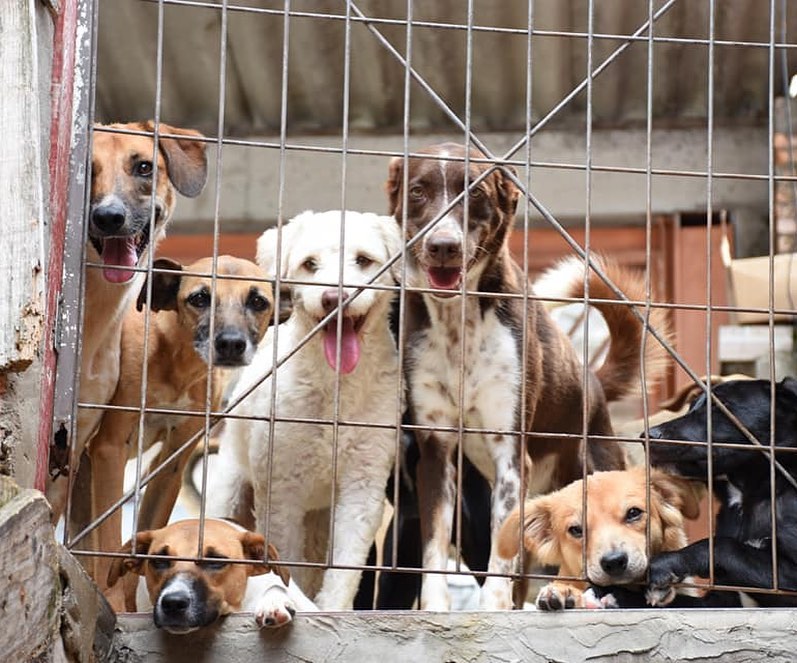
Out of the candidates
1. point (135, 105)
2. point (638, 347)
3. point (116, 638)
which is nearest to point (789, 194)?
point (638, 347)

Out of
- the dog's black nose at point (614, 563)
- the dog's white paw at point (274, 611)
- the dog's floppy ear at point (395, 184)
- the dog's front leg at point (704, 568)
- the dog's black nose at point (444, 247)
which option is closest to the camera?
the dog's white paw at point (274, 611)

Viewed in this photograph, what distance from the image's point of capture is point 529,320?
18.5 feet

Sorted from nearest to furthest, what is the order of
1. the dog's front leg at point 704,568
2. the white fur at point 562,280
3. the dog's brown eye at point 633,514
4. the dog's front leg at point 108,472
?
the dog's front leg at point 704,568 < the dog's brown eye at point 633,514 < the dog's front leg at point 108,472 < the white fur at point 562,280

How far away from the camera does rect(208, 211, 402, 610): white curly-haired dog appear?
17.8 feet

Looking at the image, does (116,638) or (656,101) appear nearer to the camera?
(116,638)

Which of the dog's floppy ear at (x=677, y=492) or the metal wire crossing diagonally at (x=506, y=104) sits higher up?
the metal wire crossing diagonally at (x=506, y=104)

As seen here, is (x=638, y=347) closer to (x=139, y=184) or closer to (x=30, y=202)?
(x=139, y=184)

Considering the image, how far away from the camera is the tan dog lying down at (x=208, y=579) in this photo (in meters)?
A: 4.17

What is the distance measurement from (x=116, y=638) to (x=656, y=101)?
5.44m

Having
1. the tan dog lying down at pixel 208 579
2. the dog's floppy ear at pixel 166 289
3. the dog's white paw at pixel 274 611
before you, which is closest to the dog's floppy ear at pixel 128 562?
the tan dog lying down at pixel 208 579

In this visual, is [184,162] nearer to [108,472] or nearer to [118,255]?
[118,255]

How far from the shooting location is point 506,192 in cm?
550

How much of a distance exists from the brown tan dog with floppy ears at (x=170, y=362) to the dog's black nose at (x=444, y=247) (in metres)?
0.60

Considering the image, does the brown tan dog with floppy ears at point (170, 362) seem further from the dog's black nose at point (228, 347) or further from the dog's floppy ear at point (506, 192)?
the dog's floppy ear at point (506, 192)
